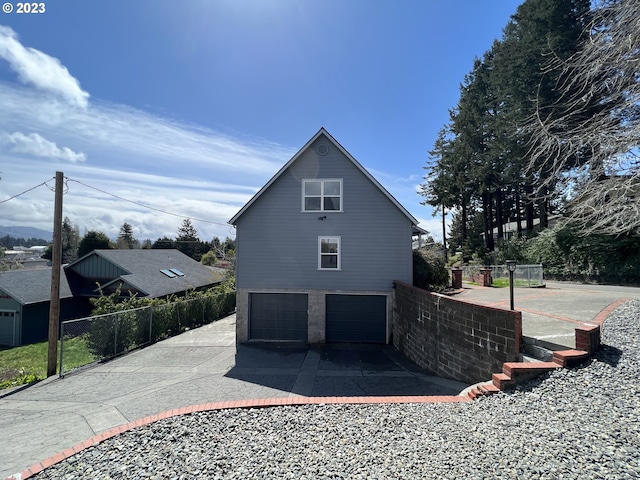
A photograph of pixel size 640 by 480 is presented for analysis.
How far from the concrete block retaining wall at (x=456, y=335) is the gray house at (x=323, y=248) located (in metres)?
1.78

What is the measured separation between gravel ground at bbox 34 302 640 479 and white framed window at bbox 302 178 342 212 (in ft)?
30.2

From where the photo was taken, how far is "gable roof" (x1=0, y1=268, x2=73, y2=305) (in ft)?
56.0

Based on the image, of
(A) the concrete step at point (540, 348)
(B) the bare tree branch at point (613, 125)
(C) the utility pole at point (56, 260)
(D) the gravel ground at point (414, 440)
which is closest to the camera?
(D) the gravel ground at point (414, 440)

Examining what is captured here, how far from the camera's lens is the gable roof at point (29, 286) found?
1708 cm

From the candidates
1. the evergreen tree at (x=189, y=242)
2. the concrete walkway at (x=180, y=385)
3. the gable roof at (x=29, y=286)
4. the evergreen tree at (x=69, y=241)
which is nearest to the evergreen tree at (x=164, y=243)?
the evergreen tree at (x=189, y=242)

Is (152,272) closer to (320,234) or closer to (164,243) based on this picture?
(320,234)

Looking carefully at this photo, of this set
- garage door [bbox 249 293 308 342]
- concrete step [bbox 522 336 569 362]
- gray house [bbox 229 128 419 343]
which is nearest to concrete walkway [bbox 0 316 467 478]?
garage door [bbox 249 293 308 342]

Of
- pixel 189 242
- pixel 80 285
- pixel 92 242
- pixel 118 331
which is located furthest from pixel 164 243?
pixel 118 331

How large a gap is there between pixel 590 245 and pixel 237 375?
70.6ft

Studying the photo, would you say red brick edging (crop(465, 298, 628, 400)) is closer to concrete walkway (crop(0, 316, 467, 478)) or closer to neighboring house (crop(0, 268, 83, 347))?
concrete walkway (crop(0, 316, 467, 478))

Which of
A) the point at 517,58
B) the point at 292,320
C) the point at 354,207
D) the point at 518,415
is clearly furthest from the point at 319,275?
the point at 517,58

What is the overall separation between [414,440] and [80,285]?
24.1 metres

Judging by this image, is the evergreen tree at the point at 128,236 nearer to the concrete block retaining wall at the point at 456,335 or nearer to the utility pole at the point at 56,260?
the utility pole at the point at 56,260

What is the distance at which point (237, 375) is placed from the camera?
30.9ft
